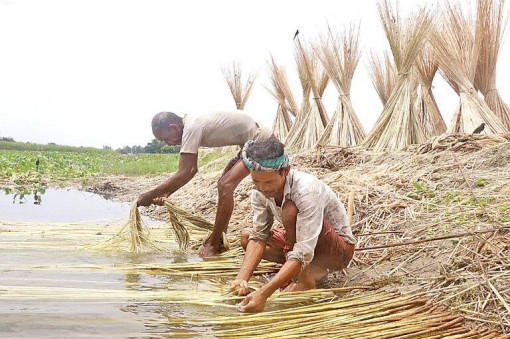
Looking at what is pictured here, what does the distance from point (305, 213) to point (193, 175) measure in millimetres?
1560

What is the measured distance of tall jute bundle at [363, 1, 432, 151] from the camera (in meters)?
7.04

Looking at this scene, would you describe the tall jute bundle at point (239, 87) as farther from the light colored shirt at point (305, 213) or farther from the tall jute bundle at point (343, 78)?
the light colored shirt at point (305, 213)

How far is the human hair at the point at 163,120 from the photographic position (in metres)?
4.25

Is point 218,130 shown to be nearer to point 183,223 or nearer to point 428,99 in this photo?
point 183,223

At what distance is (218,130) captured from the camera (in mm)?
4445

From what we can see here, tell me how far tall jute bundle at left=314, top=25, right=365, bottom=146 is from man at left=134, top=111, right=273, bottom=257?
3.81m

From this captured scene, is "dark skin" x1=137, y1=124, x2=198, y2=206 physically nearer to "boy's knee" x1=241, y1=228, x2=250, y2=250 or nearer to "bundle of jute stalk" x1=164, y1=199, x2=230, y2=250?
"bundle of jute stalk" x1=164, y1=199, x2=230, y2=250

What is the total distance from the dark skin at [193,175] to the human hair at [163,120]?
0.8 inches

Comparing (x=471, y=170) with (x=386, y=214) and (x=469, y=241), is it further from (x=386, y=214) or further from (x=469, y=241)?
(x=469, y=241)

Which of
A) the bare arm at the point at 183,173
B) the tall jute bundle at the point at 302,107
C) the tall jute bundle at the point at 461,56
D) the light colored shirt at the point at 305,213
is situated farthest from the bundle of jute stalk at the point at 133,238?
the tall jute bundle at the point at 302,107

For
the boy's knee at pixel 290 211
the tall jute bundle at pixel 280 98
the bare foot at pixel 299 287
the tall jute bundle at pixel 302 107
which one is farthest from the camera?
the tall jute bundle at pixel 280 98

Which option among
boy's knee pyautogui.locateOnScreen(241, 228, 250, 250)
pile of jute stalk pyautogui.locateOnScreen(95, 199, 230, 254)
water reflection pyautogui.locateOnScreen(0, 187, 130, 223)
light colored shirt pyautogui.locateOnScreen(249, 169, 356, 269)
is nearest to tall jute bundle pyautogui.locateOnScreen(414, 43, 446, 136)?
water reflection pyautogui.locateOnScreen(0, 187, 130, 223)

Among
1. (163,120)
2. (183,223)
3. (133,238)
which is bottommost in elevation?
(133,238)

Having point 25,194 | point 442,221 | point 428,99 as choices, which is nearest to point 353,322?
point 442,221
